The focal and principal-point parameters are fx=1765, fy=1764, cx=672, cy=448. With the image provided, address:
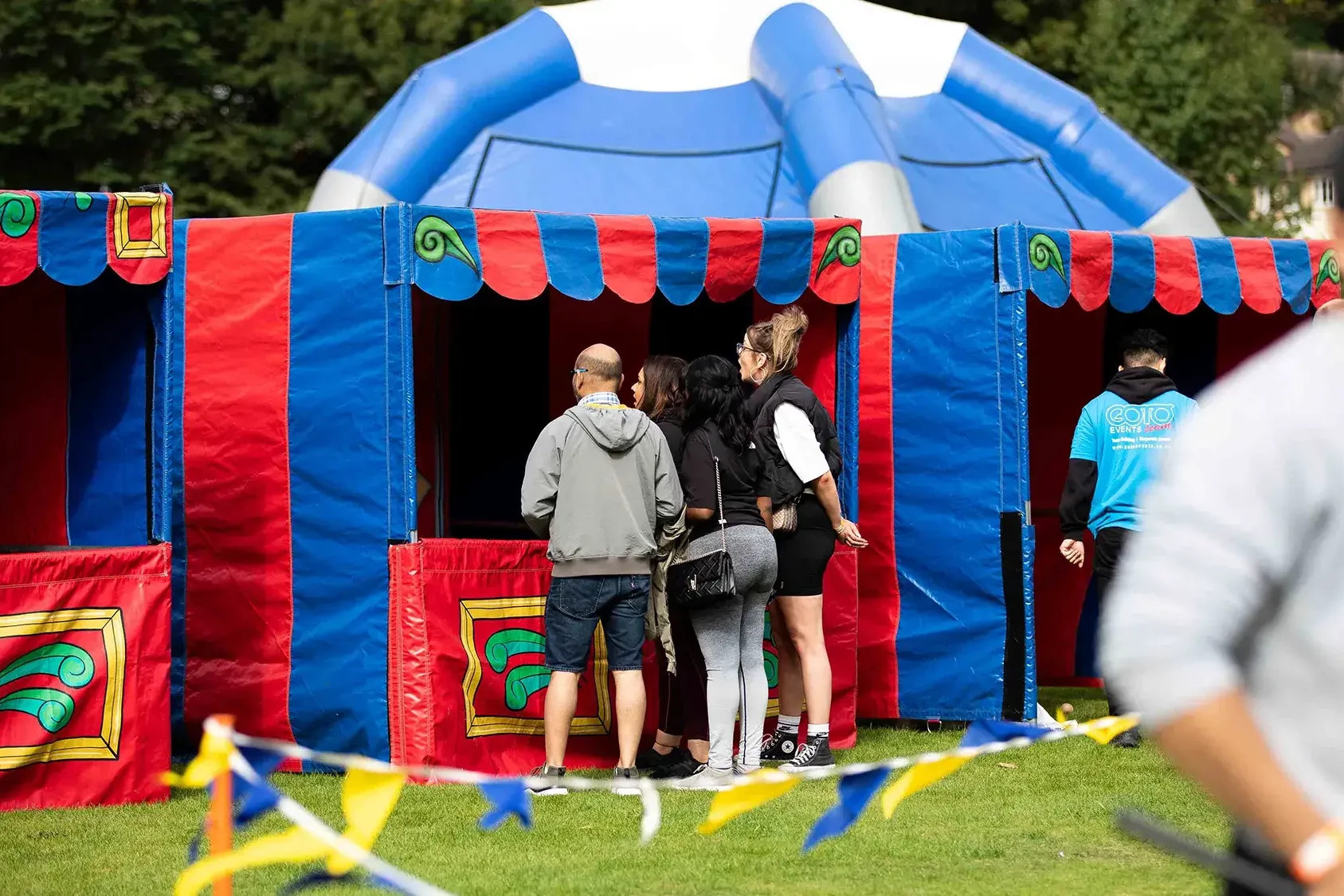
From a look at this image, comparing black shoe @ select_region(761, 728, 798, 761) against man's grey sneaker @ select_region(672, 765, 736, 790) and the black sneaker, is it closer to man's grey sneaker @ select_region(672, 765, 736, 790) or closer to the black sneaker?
man's grey sneaker @ select_region(672, 765, 736, 790)

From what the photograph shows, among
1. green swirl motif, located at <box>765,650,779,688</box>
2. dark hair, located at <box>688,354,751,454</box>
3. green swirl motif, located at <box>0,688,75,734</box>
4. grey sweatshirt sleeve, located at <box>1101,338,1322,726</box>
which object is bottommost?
green swirl motif, located at <box>765,650,779,688</box>

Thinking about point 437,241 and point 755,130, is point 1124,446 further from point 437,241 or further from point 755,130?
point 755,130

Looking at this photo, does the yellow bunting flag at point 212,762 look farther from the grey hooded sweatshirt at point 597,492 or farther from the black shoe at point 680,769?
the black shoe at point 680,769

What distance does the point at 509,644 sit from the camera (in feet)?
22.5

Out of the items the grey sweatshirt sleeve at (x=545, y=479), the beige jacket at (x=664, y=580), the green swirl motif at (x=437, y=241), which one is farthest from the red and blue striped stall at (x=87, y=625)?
the beige jacket at (x=664, y=580)

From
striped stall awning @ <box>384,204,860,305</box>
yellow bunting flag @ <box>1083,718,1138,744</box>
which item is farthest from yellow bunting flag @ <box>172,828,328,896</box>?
striped stall awning @ <box>384,204,860,305</box>

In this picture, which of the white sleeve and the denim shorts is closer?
the denim shorts

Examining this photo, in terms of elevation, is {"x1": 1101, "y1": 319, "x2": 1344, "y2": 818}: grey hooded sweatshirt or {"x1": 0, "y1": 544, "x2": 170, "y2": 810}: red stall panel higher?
{"x1": 1101, "y1": 319, "x2": 1344, "y2": 818}: grey hooded sweatshirt

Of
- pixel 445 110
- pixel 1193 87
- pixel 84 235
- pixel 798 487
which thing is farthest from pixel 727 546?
pixel 1193 87

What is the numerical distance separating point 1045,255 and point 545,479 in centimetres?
277

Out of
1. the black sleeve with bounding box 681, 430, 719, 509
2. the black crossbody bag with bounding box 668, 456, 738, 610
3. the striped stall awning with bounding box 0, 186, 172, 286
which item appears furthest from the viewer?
the black sleeve with bounding box 681, 430, 719, 509

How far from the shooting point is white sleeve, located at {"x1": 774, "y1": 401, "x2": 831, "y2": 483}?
6703mm

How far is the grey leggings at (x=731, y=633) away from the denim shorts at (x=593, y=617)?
0.26 m

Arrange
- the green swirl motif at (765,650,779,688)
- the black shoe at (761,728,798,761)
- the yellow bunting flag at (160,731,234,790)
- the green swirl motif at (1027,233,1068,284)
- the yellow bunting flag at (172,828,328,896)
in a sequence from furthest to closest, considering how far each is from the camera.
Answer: the green swirl motif at (1027,233,1068,284) → the green swirl motif at (765,650,779,688) → the black shoe at (761,728,798,761) → the yellow bunting flag at (160,731,234,790) → the yellow bunting flag at (172,828,328,896)
